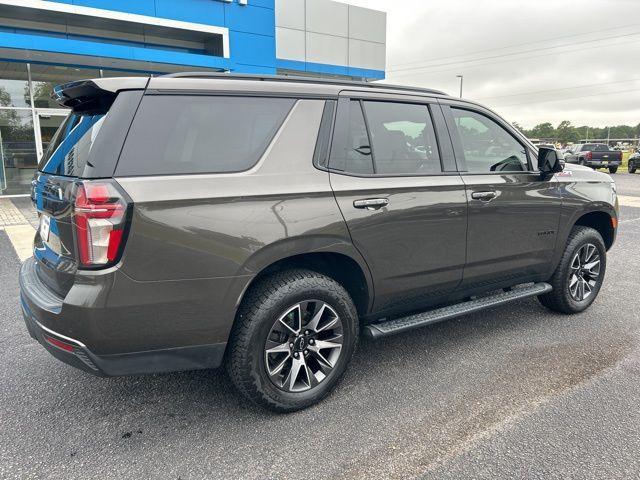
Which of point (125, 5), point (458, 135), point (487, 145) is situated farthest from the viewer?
point (125, 5)

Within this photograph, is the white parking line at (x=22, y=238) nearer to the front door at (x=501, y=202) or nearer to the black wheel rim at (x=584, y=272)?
the front door at (x=501, y=202)

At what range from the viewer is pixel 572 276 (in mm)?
4223

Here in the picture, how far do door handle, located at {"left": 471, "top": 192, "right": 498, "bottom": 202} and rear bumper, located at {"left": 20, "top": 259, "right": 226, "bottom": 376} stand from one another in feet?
6.76

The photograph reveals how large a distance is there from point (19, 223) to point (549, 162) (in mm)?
9614

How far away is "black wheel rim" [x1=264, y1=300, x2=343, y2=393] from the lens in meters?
2.65

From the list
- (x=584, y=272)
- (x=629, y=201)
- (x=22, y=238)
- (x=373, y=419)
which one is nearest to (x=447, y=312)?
(x=373, y=419)

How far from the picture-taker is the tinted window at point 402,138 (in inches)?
120

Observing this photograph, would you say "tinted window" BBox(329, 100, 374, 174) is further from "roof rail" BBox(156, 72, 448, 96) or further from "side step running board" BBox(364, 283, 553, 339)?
"side step running board" BBox(364, 283, 553, 339)

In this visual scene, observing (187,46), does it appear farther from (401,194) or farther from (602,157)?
(602,157)

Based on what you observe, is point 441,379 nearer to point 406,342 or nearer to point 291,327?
point 406,342

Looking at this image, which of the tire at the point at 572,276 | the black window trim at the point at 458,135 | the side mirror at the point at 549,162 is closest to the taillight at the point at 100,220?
the black window trim at the point at 458,135

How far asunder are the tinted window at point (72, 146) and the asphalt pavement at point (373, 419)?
4.66ft

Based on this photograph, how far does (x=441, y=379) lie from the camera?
314 cm

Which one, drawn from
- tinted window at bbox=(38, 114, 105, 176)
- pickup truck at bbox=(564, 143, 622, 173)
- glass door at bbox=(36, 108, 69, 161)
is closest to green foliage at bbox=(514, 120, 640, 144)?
pickup truck at bbox=(564, 143, 622, 173)
